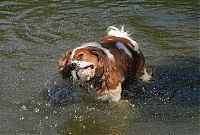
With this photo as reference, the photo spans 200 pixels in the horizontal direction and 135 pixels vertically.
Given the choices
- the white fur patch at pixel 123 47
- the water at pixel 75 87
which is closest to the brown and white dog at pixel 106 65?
the white fur patch at pixel 123 47

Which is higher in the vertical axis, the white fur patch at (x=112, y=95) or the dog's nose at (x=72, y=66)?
the dog's nose at (x=72, y=66)

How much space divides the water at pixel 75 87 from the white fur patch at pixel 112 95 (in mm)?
120

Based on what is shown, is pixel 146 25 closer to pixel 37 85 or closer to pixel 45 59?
pixel 45 59

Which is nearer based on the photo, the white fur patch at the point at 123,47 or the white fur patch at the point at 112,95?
the white fur patch at the point at 112,95

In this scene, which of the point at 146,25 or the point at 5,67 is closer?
the point at 5,67

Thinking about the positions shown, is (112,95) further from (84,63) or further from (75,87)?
(84,63)

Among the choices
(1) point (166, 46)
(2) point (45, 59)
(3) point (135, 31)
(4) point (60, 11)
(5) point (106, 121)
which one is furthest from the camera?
(4) point (60, 11)

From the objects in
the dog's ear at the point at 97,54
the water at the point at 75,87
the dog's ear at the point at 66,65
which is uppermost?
the dog's ear at the point at 97,54

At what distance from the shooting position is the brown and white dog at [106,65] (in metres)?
6.19

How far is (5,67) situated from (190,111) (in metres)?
3.54

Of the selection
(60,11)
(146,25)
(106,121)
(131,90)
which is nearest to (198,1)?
(146,25)

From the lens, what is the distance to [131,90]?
7570mm

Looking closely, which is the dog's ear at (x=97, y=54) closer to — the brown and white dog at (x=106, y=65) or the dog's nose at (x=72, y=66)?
the brown and white dog at (x=106, y=65)

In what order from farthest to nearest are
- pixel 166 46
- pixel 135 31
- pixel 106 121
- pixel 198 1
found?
pixel 198 1, pixel 135 31, pixel 166 46, pixel 106 121
